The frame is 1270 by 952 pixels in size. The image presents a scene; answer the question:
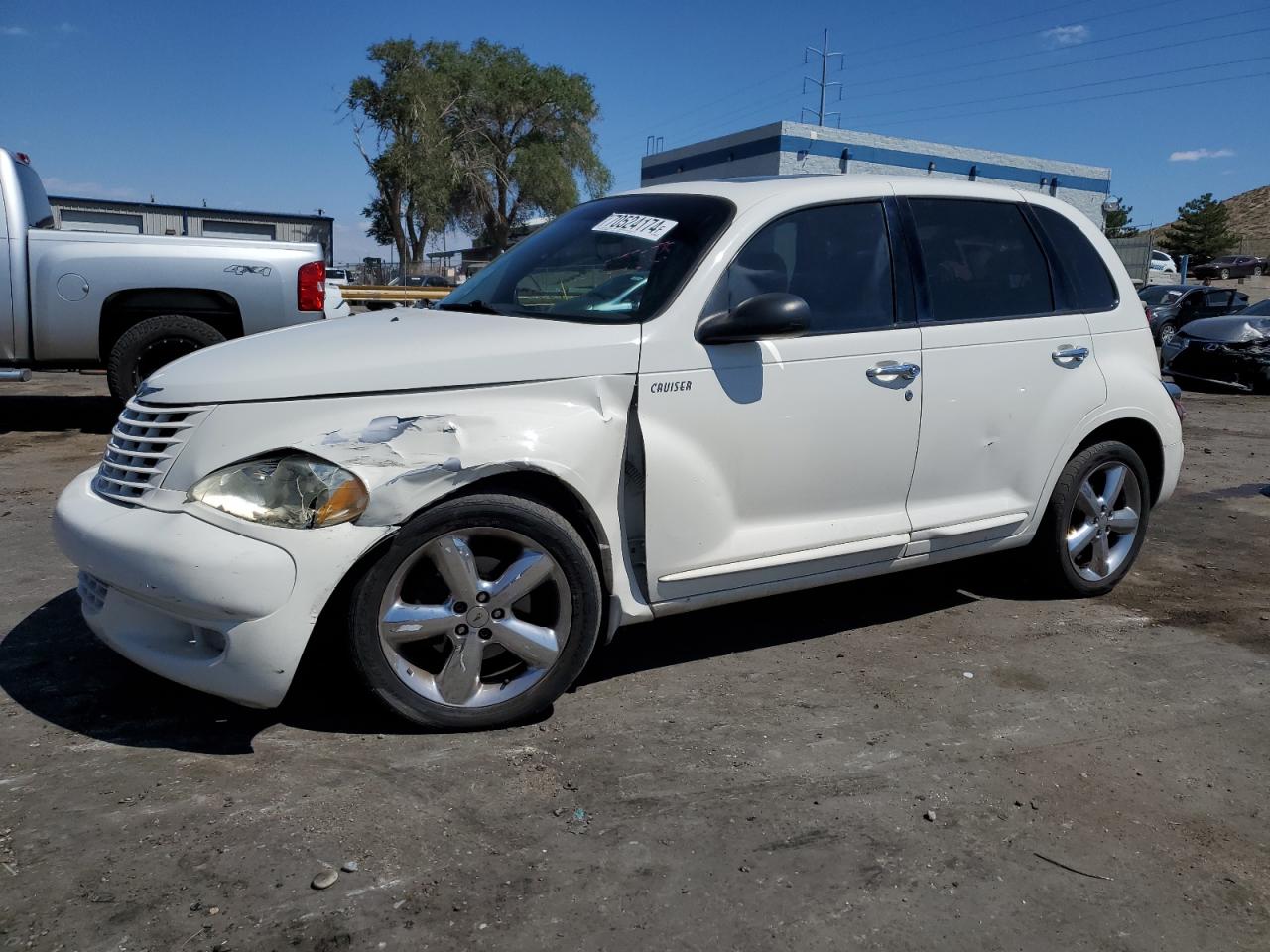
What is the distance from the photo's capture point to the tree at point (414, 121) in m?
44.3

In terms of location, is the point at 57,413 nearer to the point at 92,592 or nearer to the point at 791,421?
the point at 92,592

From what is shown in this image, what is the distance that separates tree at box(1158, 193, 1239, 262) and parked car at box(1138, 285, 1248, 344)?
5403 cm

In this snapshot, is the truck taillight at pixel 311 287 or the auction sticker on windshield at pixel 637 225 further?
the truck taillight at pixel 311 287

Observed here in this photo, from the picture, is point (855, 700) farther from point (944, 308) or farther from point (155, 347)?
point (155, 347)

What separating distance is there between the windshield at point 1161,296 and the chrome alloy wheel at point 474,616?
2335 cm

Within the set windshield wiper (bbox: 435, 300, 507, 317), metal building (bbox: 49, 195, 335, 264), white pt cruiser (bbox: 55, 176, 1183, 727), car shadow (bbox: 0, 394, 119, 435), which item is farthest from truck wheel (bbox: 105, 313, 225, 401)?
metal building (bbox: 49, 195, 335, 264)

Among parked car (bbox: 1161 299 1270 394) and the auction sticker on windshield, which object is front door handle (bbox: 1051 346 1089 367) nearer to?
the auction sticker on windshield

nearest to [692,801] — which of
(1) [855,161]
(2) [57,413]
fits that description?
(2) [57,413]

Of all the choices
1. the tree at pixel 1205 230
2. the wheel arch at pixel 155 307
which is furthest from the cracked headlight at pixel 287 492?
the tree at pixel 1205 230

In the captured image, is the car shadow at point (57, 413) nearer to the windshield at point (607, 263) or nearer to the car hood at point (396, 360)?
the windshield at point (607, 263)

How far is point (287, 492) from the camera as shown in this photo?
9.95 feet

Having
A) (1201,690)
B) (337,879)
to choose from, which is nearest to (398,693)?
(337,879)

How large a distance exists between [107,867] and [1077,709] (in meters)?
3.08

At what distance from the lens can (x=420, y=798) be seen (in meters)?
2.92
